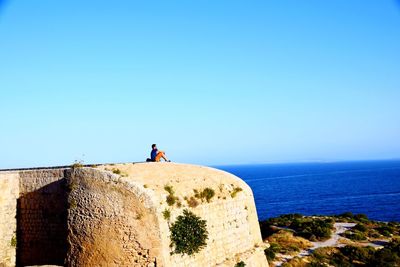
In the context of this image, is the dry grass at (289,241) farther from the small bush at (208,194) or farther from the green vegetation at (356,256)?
the small bush at (208,194)

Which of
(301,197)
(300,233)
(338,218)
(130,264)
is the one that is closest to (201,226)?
(130,264)

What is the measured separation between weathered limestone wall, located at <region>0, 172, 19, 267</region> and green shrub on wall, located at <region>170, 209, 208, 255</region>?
7.26 meters

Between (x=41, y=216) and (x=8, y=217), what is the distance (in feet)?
4.76

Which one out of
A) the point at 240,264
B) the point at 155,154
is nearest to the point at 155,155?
the point at 155,154

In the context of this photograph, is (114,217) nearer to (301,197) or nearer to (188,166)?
→ (188,166)

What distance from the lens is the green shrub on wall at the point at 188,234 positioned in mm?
17369

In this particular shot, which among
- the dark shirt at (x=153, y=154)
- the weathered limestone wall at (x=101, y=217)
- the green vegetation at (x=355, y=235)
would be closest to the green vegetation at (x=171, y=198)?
the weathered limestone wall at (x=101, y=217)

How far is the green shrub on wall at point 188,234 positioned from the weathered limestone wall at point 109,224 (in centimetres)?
152

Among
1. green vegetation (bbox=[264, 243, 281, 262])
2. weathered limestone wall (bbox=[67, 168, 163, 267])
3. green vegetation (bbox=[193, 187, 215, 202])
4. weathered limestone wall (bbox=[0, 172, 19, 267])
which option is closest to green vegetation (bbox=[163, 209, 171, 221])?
weathered limestone wall (bbox=[67, 168, 163, 267])

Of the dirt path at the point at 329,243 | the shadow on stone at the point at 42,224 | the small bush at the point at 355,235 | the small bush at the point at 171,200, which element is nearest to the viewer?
the shadow on stone at the point at 42,224

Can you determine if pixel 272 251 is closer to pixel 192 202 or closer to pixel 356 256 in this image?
pixel 356 256

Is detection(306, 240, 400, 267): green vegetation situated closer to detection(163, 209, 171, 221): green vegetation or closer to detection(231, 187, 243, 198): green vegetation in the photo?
detection(231, 187, 243, 198): green vegetation

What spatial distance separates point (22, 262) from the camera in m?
17.4

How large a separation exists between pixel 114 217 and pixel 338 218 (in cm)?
3677
